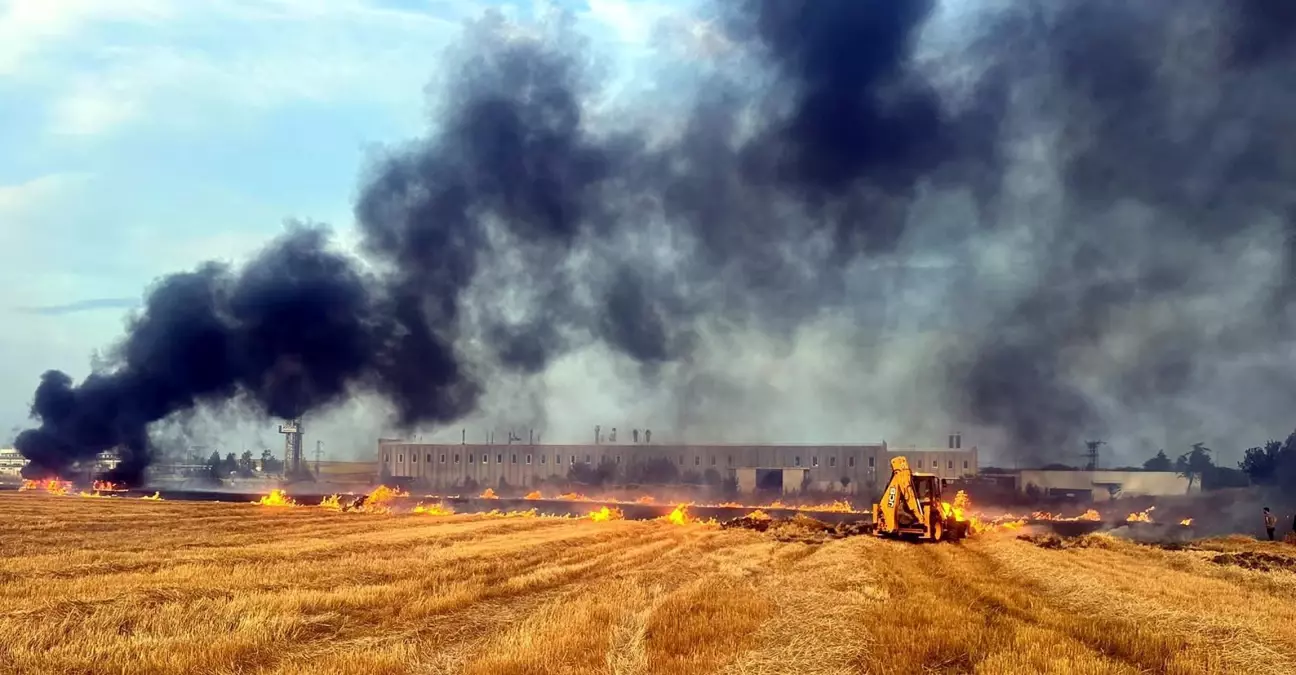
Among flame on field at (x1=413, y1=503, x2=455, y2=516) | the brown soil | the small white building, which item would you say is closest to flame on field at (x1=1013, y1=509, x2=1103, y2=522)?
the brown soil

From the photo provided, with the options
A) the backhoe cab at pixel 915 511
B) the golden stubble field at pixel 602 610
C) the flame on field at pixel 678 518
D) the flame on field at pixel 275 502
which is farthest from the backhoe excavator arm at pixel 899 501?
the flame on field at pixel 275 502

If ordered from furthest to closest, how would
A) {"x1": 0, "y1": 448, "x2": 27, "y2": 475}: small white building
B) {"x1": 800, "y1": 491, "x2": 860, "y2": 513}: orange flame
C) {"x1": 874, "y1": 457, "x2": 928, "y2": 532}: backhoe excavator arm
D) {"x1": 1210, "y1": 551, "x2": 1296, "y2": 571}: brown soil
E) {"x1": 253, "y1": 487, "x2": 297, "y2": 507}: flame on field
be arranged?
{"x1": 0, "y1": 448, "x2": 27, "y2": 475}: small white building < {"x1": 800, "y1": 491, "x2": 860, "y2": 513}: orange flame < {"x1": 253, "y1": 487, "x2": 297, "y2": 507}: flame on field < {"x1": 874, "y1": 457, "x2": 928, "y2": 532}: backhoe excavator arm < {"x1": 1210, "y1": 551, "x2": 1296, "y2": 571}: brown soil

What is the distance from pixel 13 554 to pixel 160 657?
631 inches

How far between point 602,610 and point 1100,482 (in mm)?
99440

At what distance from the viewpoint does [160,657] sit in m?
12.3

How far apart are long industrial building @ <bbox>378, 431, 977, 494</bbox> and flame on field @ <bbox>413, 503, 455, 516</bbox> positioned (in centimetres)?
4327

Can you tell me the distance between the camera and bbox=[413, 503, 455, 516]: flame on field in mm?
56625

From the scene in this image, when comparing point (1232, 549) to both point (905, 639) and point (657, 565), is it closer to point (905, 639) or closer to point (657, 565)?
point (657, 565)

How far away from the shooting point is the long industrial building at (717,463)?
340 ft

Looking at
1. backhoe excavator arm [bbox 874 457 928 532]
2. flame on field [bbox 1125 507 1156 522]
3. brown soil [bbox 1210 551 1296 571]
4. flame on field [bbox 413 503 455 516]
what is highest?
backhoe excavator arm [bbox 874 457 928 532]

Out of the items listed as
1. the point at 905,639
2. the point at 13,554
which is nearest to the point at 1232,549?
the point at 905,639

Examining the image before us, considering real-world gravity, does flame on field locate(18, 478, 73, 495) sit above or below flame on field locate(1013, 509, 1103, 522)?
above

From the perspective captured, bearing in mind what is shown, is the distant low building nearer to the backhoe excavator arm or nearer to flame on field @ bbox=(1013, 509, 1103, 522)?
flame on field @ bbox=(1013, 509, 1103, 522)

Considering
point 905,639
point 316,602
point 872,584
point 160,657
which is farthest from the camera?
point 872,584
